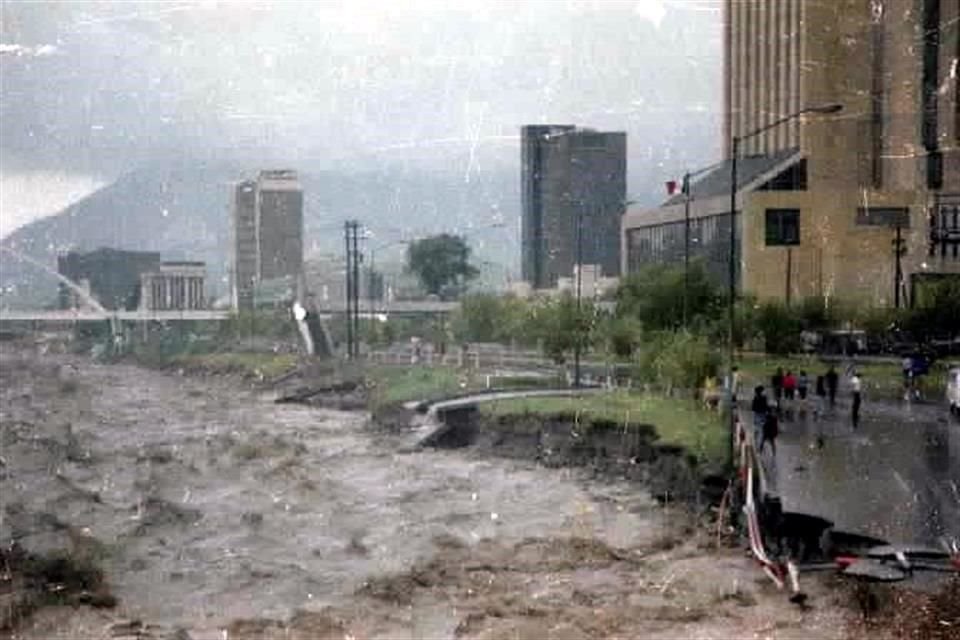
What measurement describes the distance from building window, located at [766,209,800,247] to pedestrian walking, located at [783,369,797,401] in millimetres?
917

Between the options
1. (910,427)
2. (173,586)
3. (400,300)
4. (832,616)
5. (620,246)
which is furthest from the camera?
(400,300)

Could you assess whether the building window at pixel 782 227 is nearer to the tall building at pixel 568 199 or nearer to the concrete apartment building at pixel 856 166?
the concrete apartment building at pixel 856 166

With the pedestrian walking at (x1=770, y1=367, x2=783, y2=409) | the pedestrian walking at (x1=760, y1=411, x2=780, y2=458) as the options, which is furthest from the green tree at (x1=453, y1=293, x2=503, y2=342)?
the pedestrian walking at (x1=760, y1=411, x2=780, y2=458)

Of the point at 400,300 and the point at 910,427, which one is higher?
the point at 400,300

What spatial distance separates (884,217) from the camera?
227 inches

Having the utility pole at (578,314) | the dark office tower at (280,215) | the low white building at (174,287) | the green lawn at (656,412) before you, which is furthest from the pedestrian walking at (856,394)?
the low white building at (174,287)

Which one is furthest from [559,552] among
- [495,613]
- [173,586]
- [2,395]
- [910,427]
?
[2,395]

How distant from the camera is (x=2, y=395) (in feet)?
30.6

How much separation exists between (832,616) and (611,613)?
0.76 metres

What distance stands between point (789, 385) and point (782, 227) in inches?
46.7

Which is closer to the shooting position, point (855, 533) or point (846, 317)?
point (855, 533)

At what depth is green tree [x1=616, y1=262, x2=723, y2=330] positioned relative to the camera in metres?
7.22

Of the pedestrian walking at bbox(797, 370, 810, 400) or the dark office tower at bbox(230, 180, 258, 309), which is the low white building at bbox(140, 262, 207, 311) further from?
the pedestrian walking at bbox(797, 370, 810, 400)

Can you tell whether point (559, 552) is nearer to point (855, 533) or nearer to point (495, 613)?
point (495, 613)
